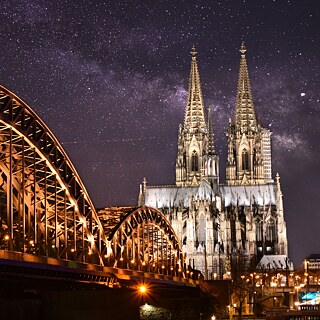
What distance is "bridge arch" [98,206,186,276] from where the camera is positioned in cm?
8638

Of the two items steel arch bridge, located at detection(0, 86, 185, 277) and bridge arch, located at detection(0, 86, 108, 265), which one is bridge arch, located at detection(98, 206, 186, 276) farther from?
bridge arch, located at detection(0, 86, 108, 265)

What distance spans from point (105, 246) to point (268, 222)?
113359 millimetres

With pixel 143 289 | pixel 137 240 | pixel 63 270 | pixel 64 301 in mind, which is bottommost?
pixel 64 301

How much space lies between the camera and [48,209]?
7356 centimetres

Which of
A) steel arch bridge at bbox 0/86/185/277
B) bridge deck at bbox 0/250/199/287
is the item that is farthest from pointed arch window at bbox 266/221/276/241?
bridge deck at bbox 0/250/199/287

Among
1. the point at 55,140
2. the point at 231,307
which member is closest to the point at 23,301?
the point at 55,140

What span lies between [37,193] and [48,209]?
7.29m

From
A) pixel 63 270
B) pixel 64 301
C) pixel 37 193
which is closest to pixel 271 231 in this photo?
pixel 64 301

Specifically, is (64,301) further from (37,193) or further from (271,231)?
(271,231)

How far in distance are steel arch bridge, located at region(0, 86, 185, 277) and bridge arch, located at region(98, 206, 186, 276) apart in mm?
114

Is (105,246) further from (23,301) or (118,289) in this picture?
(23,301)

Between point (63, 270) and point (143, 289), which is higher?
point (63, 270)

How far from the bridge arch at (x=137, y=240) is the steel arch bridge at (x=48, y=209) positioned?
0.38 ft

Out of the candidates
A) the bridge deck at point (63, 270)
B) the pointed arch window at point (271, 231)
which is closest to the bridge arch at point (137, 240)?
the bridge deck at point (63, 270)
